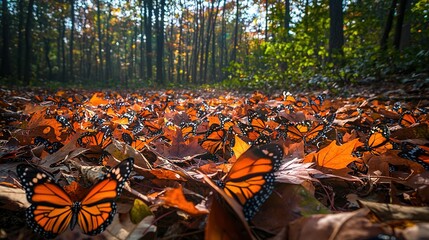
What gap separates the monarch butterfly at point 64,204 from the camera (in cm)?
80

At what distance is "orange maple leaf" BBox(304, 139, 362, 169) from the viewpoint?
3.67 ft

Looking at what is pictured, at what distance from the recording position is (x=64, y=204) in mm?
847

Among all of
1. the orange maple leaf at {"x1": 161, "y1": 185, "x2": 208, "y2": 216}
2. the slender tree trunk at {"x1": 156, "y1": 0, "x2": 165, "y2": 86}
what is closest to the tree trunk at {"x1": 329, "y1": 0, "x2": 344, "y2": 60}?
the orange maple leaf at {"x1": 161, "y1": 185, "x2": 208, "y2": 216}

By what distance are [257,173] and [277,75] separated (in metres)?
9.35

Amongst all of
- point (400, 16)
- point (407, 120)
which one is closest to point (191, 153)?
point (407, 120)

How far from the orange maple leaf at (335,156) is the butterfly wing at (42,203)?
1.01 m

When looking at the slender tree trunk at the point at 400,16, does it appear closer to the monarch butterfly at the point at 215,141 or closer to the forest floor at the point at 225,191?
the forest floor at the point at 225,191

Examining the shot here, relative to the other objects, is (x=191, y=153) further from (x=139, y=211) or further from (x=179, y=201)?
(x=179, y=201)

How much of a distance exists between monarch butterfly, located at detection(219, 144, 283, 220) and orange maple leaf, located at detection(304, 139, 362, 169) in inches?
17.9

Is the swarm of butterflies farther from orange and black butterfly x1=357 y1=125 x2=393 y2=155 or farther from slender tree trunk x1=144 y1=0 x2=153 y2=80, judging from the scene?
slender tree trunk x1=144 y1=0 x2=153 y2=80

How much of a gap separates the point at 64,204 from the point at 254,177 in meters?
0.60

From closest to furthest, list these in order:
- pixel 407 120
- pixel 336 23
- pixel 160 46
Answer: pixel 407 120 → pixel 336 23 → pixel 160 46

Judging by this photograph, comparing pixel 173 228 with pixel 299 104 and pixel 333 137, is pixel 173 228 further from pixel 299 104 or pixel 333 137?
pixel 299 104

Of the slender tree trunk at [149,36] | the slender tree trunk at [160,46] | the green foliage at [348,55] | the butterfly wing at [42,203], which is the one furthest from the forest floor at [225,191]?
the slender tree trunk at [149,36]
